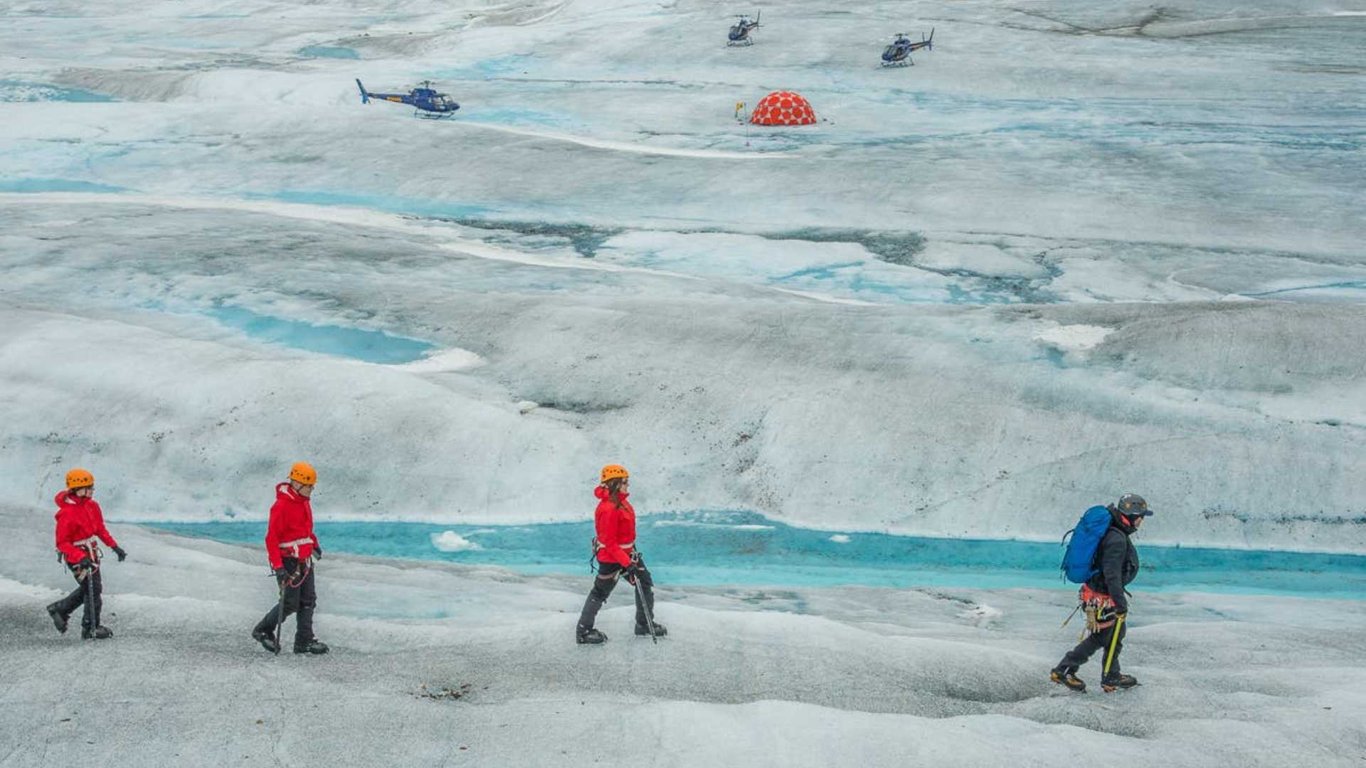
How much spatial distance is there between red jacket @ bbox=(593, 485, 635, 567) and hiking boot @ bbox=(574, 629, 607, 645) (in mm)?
646

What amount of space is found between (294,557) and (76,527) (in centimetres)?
202

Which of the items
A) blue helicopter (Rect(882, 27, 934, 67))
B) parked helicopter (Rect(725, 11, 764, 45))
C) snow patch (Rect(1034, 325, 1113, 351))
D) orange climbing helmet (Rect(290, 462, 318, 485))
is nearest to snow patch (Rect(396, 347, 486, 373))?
snow patch (Rect(1034, 325, 1113, 351))

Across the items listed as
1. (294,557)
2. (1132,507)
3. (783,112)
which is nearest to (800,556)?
(1132,507)

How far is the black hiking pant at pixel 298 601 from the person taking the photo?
9711 mm

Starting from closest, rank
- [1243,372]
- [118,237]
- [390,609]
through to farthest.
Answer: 1. [390,609]
2. [1243,372]
3. [118,237]

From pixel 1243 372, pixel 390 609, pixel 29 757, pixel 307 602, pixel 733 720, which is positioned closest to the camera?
pixel 29 757

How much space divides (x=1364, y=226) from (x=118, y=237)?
2578 centimetres

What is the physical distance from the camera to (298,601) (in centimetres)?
989

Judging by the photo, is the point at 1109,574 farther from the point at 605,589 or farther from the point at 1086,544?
the point at 605,589

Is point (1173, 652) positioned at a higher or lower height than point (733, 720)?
lower

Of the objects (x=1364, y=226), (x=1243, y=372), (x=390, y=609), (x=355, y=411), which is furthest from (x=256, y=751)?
(x=1364, y=226)

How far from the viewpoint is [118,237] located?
25047mm

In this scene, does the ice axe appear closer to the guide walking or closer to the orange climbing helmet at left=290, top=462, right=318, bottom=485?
the orange climbing helmet at left=290, top=462, right=318, bottom=485

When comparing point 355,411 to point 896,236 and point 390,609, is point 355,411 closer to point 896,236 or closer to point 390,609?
point 390,609
